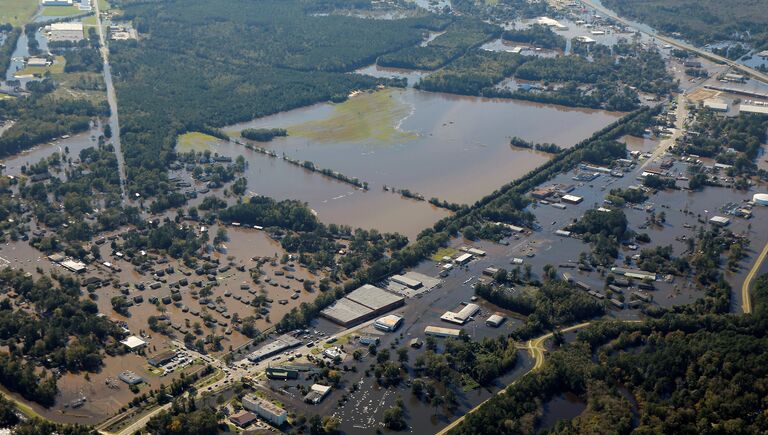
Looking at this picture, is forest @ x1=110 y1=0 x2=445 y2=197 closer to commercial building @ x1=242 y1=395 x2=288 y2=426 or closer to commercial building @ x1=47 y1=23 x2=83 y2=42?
commercial building @ x1=47 y1=23 x2=83 y2=42

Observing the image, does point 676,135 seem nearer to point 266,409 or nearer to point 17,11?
point 266,409

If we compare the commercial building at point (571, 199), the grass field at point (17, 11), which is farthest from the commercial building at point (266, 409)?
the grass field at point (17, 11)

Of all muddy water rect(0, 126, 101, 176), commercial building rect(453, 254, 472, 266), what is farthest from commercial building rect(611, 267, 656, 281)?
muddy water rect(0, 126, 101, 176)

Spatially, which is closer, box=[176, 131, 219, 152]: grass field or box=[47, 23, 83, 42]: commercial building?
box=[176, 131, 219, 152]: grass field

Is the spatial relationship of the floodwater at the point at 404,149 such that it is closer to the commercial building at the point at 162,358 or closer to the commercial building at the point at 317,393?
the commercial building at the point at 162,358

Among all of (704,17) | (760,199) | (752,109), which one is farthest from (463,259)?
(704,17)

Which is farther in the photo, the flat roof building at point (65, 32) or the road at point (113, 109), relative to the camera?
the flat roof building at point (65, 32)
